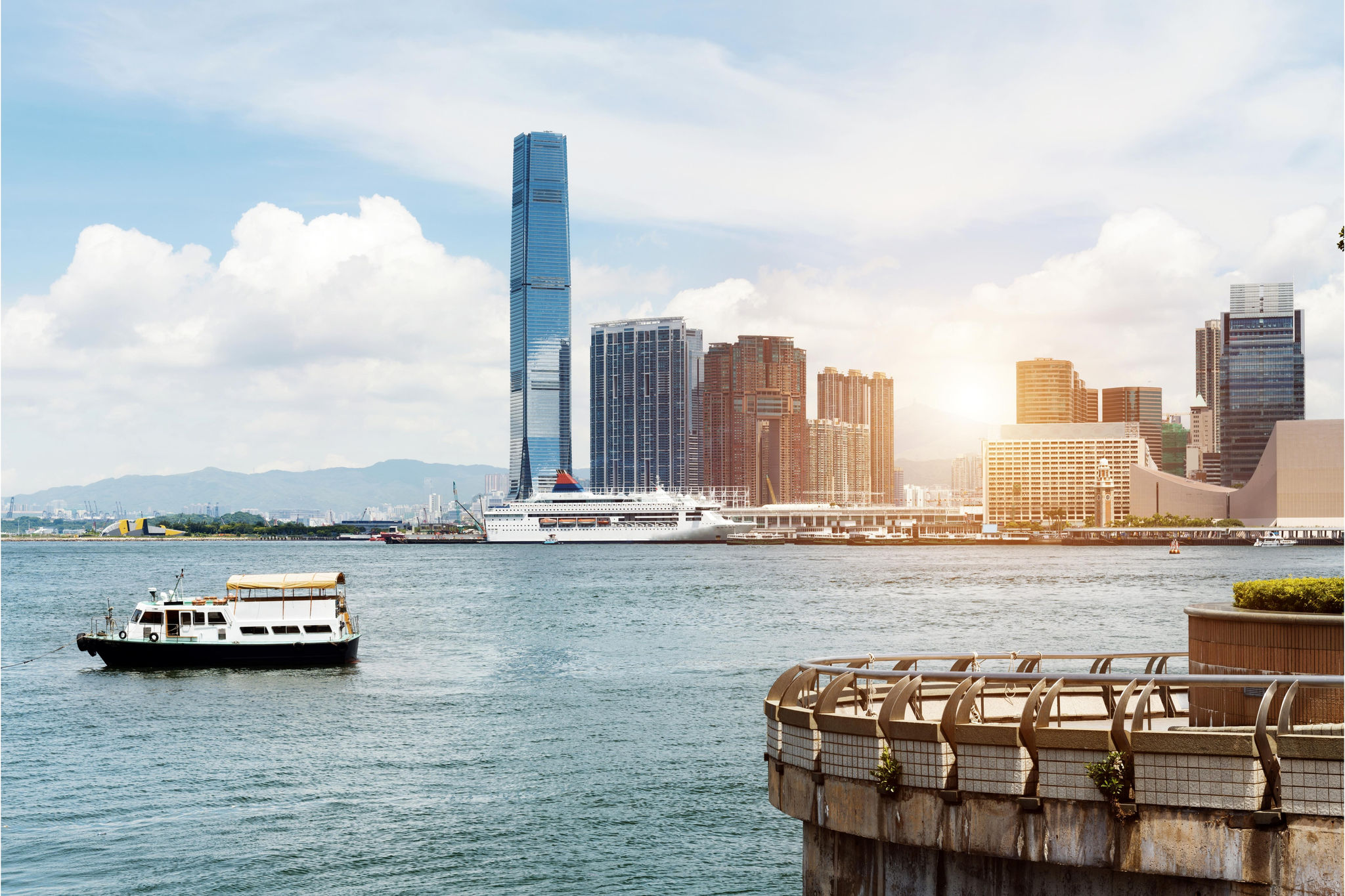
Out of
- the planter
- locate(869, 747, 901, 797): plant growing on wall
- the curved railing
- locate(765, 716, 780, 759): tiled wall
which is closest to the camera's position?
the curved railing

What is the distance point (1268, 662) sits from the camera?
10352 millimetres

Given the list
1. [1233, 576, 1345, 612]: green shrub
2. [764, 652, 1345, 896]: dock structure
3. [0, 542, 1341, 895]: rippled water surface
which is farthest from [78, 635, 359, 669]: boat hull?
[1233, 576, 1345, 612]: green shrub

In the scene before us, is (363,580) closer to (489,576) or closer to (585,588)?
(489,576)

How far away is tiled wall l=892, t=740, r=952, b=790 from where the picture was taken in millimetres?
8547

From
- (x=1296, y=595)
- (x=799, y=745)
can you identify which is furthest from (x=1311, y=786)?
(x=799, y=745)

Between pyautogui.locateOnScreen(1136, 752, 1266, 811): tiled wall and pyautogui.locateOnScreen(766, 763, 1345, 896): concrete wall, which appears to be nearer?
pyautogui.locateOnScreen(766, 763, 1345, 896): concrete wall

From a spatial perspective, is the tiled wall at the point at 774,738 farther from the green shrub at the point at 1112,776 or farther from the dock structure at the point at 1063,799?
the green shrub at the point at 1112,776

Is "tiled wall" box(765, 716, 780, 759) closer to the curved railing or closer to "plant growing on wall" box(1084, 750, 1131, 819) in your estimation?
the curved railing

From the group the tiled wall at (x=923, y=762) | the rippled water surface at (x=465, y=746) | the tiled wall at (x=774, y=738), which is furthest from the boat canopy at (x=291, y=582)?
the tiled wall at (x=923, y=762)

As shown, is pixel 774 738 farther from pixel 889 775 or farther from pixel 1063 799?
pixel 1063 799

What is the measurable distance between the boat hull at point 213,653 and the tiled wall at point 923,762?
Result: 44835 mm

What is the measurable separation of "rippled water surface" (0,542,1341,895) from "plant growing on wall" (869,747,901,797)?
1038 cm

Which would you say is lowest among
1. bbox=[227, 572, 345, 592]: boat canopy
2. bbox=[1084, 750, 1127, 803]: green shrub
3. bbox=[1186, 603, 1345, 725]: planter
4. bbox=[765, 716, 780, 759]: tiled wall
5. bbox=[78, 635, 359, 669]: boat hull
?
bbox=[78, 635, 359, 669]: boat hull

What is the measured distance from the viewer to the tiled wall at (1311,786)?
7.63m
